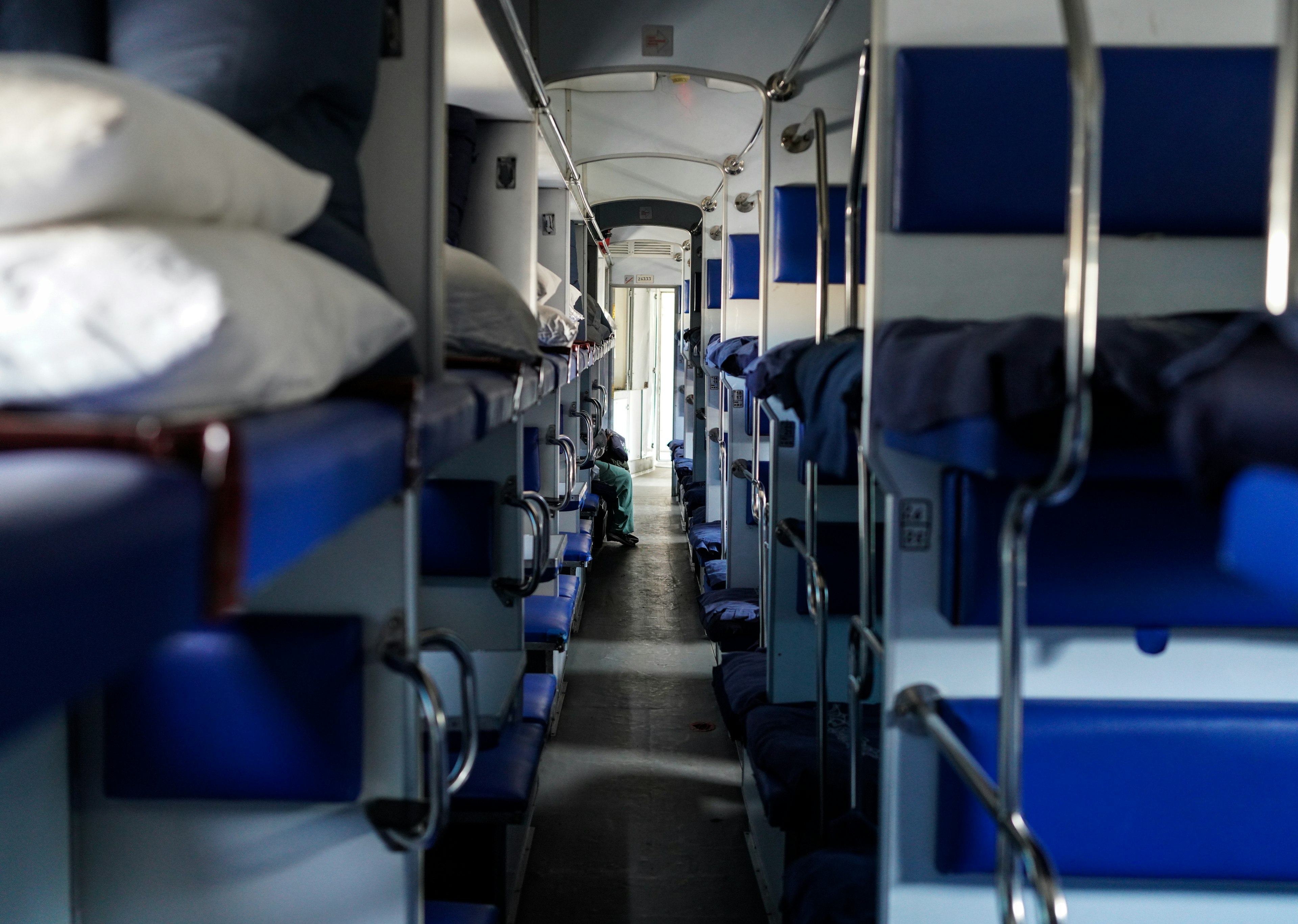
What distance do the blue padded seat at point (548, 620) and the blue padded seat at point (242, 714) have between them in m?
2.01

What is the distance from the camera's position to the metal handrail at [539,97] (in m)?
2.23

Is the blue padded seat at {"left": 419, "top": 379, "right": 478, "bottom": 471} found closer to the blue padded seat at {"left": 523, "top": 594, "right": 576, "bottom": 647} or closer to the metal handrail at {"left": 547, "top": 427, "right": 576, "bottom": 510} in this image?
the blue padded seat at {"left": 523, "top": 594, "right": 576, "bottom": 647}

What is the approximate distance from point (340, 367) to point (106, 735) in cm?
69

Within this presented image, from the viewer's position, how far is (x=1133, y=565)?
149 centimetres

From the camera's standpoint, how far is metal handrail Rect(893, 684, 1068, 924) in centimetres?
107

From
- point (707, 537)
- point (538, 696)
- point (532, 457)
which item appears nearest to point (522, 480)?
point (538, 696)

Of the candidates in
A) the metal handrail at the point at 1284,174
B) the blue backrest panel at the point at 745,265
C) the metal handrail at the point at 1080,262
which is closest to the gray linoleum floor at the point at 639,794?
the blue backrest panel at the point at 745,265

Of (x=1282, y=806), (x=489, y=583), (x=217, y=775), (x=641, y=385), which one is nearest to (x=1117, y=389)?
(x=1282, y=806)

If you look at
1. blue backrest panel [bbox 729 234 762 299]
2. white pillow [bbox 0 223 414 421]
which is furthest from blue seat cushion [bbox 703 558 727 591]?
white pillow [bbox 0 223 414 421]

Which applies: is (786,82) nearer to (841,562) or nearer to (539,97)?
(539,97)

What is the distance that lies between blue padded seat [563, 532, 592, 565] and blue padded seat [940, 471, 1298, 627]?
11.4ft

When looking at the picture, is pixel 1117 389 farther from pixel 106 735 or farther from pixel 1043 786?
pixel 106 735

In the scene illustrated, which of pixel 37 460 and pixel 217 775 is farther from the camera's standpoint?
pixel 217 775

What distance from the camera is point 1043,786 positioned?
1566 millimetres
